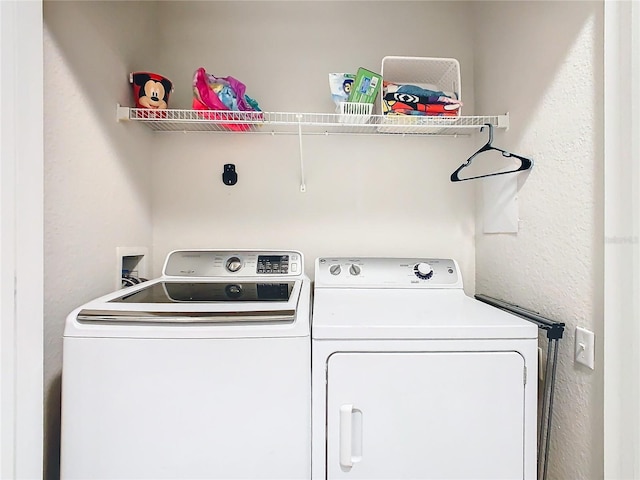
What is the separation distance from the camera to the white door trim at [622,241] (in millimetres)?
778

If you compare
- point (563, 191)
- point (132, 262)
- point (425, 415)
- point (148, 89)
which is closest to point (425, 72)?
point (563, 191)

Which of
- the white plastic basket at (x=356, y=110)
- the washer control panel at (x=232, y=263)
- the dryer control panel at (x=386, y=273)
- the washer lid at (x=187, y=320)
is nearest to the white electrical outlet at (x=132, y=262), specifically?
the washer control panel at (x=232, y=263)

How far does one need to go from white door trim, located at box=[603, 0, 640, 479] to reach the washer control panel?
1114 millimetres

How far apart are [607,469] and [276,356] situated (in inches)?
35.1

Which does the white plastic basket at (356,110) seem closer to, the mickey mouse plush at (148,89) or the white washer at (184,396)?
the mickey mouse plush at (148,89)

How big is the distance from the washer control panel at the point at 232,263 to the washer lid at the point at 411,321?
0.34 meters

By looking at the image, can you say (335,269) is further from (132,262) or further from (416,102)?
(132,262)

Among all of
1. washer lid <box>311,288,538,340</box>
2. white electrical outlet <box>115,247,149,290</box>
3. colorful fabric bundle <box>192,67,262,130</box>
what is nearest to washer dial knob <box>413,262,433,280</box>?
washer lid <box>311,288,538,340</box>

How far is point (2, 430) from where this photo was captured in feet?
2.34

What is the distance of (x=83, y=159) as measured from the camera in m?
1.13

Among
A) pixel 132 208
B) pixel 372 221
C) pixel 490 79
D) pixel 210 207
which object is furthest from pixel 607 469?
pixel 132 208

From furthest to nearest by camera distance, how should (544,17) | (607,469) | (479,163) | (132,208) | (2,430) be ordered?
(479,163) → (132,208) → (544,17) → (607,469) → (2,430)

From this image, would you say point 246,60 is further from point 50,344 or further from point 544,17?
point 50,344

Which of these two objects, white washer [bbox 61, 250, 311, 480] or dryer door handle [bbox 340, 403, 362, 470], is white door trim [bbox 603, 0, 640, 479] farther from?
white washer [bbox 61, 250, 311, 480]
